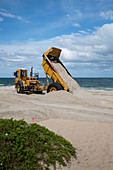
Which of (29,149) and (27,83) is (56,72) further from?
(29,149)

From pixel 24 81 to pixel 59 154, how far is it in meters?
11.9

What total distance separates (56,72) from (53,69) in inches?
17.1

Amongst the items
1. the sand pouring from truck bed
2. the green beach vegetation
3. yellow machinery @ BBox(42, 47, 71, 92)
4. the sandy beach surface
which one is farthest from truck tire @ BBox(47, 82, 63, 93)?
the green beach vegetation

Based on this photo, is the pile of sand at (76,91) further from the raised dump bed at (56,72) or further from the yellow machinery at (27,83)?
the yellow machinery at (27,83)

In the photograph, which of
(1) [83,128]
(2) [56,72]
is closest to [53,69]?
(2) [56,72]

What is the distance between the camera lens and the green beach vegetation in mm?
3264

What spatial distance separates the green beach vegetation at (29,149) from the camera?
3.26 metres

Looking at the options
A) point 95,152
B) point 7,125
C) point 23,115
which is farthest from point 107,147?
point 23,115

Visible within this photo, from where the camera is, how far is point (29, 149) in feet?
11.6

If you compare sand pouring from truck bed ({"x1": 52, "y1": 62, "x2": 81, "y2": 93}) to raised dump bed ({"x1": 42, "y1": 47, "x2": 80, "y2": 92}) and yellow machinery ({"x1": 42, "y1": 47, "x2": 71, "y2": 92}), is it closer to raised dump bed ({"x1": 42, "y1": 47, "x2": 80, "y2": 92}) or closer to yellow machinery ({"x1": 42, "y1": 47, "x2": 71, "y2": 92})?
raised dump bed ({"x1": 42, "y1": 47, "x2": 80, "y2": 92})

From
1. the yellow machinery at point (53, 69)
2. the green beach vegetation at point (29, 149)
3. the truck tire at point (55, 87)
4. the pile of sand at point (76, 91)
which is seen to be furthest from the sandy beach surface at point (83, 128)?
the yellow machinery at point (53, 69)

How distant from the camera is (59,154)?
379 cm

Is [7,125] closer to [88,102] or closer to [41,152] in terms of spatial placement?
[41,152]

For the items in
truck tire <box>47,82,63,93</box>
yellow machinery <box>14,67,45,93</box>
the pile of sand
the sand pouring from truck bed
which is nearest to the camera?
the pile of sand
